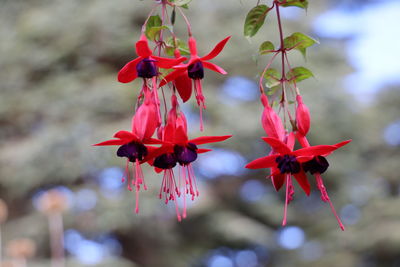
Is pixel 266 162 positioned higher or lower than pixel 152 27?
lower

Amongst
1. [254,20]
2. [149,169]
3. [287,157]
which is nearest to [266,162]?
[287,157]

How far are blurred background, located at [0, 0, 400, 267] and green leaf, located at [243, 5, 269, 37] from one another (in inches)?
95.4

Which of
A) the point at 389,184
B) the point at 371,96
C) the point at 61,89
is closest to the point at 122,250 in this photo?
the point at 61,89

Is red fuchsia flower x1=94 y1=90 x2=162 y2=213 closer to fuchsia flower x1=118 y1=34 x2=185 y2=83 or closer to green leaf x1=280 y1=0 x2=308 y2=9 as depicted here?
fuchsia flower x1=118 y1=34 x2=185 y2=83

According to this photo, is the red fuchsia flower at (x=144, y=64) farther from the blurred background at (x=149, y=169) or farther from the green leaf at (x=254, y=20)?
the blurred background at (x=149, y=169)

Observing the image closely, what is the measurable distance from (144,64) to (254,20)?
0.37ft

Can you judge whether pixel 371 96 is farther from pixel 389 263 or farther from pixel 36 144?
pixel 36 144

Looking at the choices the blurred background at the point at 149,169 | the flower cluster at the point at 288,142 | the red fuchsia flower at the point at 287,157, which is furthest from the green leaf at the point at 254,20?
the blurred background at the point at 149,169

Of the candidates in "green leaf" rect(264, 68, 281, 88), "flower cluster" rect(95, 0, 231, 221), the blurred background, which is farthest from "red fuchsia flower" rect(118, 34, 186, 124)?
the blurred background

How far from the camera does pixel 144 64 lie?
340 mm

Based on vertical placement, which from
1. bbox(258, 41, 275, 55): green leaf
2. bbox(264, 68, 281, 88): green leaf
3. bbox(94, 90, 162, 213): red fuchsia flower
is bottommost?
bbox(94, 90, 162, 213): red fuchsia flower

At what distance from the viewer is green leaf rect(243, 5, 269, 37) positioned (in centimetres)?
40

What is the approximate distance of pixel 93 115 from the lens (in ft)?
11.1

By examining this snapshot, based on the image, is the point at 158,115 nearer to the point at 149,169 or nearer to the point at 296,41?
the point at 296,41
